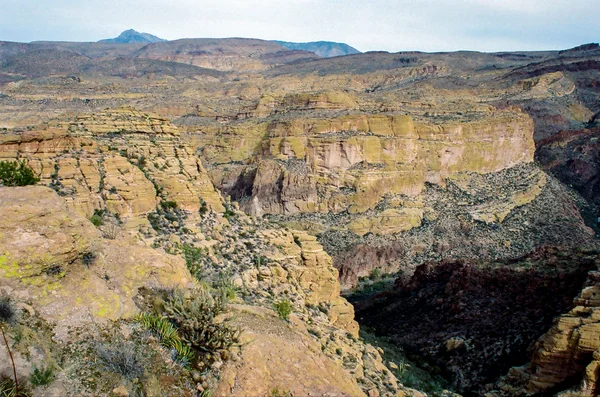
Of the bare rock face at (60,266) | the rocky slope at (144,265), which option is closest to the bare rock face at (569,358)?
the rocky slope at (144,265)

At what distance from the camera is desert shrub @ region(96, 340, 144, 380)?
6.90m

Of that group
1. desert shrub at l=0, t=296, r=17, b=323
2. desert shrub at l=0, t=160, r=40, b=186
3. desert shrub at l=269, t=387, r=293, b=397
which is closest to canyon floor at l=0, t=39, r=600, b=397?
desert shrub at l=269, t=387, r=293, b=397

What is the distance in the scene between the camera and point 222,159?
48.6m

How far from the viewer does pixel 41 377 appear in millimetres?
6348

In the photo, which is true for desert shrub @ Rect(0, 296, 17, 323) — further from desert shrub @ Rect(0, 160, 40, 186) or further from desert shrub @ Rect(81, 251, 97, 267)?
desert shrub @ Rect(0, 160, 40, 186)

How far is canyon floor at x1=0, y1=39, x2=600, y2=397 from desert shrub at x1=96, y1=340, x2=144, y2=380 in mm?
33

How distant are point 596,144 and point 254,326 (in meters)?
74.0

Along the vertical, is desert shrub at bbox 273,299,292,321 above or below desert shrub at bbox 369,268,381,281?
above

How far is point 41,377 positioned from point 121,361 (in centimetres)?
103

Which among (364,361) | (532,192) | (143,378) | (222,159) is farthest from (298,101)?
(143,378)

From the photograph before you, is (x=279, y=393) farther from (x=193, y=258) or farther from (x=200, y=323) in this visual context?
(x=193, y=258)

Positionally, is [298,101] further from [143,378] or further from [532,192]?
[143,378]

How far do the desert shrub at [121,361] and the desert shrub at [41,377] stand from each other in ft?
2.32

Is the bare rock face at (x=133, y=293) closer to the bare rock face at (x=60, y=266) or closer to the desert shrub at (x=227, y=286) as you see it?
the bare rock face at (x=60, y=266)
